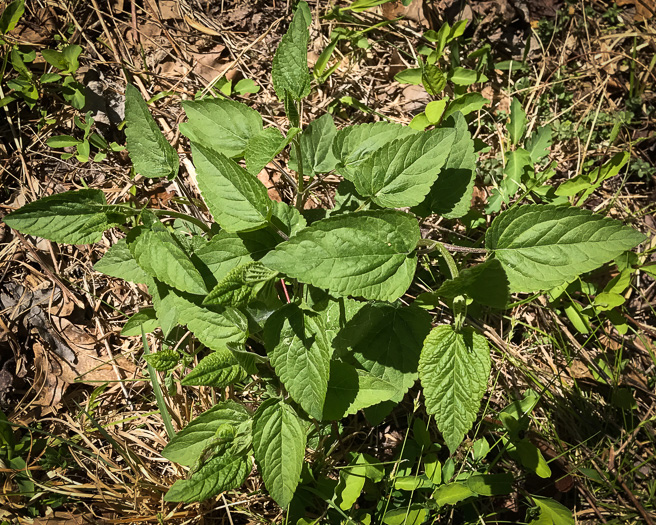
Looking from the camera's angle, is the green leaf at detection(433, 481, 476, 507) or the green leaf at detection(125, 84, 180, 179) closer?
the green leaf at detection(125, 84, 180, 179)

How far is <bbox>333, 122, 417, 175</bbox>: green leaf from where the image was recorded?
2.09 metres

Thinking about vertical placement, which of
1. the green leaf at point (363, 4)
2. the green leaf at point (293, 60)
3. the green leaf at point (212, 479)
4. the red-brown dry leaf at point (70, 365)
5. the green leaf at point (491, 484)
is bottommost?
the green leaf at point (491, 484)

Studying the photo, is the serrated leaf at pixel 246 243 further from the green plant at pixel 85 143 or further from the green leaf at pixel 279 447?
the green plant at pixel 85 143

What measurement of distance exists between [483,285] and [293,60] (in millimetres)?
1138

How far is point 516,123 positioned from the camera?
8.82ft

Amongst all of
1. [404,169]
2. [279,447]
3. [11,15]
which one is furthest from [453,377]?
[11,15]

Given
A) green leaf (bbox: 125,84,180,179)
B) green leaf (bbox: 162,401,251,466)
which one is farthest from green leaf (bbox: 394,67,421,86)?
green leaf (bbox: 162,401,251,466)

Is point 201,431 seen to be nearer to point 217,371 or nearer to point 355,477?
point 217,371

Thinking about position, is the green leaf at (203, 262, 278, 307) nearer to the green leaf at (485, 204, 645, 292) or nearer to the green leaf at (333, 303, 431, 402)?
the green leaf at (333, 303, 431, 402)

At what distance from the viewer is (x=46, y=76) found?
2.78m

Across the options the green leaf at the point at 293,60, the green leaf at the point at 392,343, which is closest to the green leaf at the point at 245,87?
the green leaf at the point at 293,60

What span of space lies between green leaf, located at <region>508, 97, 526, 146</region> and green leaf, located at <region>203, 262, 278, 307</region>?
179 centimetres

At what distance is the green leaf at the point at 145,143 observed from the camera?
77.9 inches

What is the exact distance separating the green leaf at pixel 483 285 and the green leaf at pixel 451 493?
0.95m
